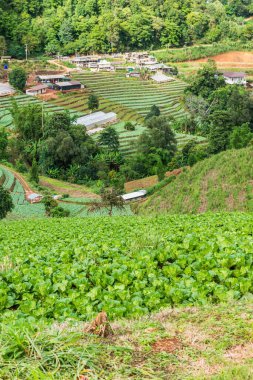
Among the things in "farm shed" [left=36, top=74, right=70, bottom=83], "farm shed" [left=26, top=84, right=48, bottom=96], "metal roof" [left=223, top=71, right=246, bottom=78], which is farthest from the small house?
"farm shed" [left=26, top=84, right=48, bottom=96]

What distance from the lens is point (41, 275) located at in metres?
5.96

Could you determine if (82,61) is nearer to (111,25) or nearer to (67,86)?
(111,25)

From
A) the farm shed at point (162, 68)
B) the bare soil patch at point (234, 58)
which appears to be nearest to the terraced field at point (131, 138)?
the farm shed at point (162, 68)

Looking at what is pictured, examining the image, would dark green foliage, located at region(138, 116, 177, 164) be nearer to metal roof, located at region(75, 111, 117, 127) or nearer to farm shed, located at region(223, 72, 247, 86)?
metal roof, located at region(75, 111, 117, 127)

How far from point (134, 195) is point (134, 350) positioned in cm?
2829

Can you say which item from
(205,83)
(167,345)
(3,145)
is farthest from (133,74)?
(167,345)

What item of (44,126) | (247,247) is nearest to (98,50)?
(44,126)

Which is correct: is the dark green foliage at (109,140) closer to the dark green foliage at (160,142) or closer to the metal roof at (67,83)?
the dark green foliage at (160,142)

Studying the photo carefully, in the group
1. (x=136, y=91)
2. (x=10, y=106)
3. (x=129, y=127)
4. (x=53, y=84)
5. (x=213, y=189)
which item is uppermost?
(x=53, y=84)

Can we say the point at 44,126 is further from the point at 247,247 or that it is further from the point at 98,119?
the point at 247,247

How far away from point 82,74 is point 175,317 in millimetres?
66617

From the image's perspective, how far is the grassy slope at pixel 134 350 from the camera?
3514mm

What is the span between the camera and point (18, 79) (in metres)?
59.1

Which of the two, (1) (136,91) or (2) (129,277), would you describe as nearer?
(2) (129,277)
